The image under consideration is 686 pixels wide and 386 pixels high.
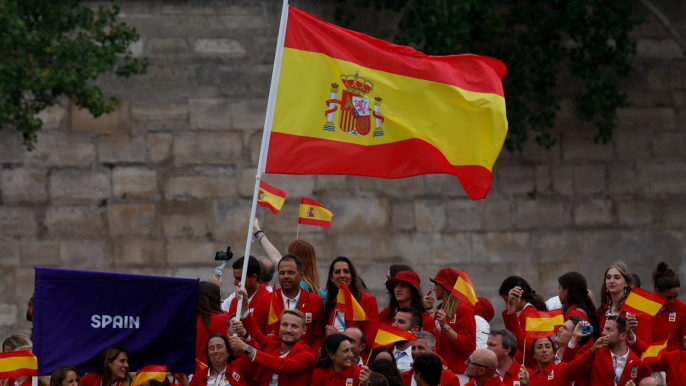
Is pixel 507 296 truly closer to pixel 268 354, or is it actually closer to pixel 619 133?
pixel 268 354

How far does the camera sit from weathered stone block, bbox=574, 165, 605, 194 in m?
14.5

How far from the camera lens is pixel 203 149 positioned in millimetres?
13773

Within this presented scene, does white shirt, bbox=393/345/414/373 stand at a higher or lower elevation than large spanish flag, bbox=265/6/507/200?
lower

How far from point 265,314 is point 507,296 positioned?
2039 millimetres

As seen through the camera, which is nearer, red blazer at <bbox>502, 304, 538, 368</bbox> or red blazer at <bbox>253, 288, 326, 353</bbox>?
red blazer at <bbox>253, 288, 326, 353</bbox>

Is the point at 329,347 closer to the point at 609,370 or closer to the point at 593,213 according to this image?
the point at 609,370

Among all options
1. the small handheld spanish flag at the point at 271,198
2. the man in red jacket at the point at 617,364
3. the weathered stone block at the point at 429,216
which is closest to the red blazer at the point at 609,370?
the man in red jacket at the point at 617,364

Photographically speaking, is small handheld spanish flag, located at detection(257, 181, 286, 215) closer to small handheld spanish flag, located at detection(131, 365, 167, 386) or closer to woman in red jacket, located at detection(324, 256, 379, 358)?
woman in red jacket, located at detection(324, 256, 379, 358)

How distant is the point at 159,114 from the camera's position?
1377cm

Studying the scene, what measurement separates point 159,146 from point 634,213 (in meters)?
5.41

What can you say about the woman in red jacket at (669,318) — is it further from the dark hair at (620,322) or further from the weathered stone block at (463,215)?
the weathered stone block at (463,215)

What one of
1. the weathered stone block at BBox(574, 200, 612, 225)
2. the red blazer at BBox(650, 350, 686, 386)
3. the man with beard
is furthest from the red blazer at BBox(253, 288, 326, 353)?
the weathered stone block at BBox(574, 200, 612, 225)

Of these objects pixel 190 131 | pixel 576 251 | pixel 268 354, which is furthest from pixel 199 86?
pixel 268 354

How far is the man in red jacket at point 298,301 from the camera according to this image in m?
9.19
